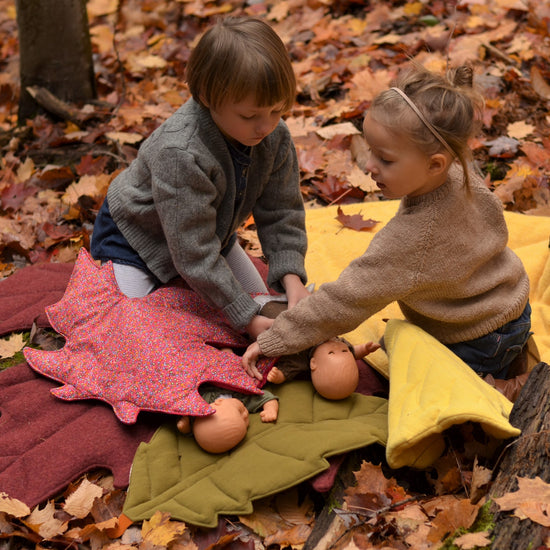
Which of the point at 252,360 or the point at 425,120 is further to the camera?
the point at 252,360

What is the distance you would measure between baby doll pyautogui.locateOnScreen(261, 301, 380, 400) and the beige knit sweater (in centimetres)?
7

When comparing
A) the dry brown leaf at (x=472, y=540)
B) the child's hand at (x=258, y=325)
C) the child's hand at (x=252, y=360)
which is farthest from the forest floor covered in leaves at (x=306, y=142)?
the child's hand at (x=258, y=325)

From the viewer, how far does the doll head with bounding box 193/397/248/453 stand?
215 cm

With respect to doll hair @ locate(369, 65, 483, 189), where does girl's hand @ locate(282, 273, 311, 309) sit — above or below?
below

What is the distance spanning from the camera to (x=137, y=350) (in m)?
2.42

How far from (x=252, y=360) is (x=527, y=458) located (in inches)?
39.8

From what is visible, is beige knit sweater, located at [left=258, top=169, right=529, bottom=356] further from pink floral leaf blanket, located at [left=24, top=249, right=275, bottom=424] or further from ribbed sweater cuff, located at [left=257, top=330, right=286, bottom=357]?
pink floral leaf blanket, located at [left=24, top=249, right=275, bottom=424]

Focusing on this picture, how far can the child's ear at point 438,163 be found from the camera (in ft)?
6.56

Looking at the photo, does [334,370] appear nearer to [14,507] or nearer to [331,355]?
[331,355]

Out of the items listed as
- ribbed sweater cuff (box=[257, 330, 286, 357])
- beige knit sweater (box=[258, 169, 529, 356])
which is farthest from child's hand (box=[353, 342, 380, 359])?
ribbed sweater cuff (box=[257, 330, 286, 357])

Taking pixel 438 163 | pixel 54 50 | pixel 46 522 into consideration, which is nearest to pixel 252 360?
pixel 46 522

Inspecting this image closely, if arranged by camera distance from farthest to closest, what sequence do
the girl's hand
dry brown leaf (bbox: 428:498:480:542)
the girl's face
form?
the girl's hand
the girl's face
dry brown leaf (bbox: 428:498:480:542)

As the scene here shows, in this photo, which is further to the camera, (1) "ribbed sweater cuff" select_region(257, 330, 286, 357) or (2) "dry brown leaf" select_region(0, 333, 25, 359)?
(2) "dry brown leaf" select_region(0, 333, 25, 359)

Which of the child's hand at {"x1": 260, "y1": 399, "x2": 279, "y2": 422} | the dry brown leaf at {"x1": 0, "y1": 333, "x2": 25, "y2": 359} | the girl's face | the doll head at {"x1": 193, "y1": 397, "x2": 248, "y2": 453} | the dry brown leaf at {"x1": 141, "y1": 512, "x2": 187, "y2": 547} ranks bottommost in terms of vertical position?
the dry brown leaf at {"x1": 0, "y1": 333, "x2": 25, "y2": 359}
